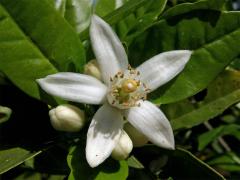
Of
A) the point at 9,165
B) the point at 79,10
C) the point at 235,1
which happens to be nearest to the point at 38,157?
the point at 9,165

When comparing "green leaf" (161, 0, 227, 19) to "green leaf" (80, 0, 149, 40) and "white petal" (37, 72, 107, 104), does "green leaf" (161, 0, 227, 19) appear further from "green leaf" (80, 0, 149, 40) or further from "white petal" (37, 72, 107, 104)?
"white petal" (37, 72, 107, 104)

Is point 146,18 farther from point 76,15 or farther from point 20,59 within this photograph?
point 20,59

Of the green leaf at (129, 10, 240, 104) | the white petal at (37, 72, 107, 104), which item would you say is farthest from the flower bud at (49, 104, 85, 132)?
the green leaf at (129, 10, 240, 104)

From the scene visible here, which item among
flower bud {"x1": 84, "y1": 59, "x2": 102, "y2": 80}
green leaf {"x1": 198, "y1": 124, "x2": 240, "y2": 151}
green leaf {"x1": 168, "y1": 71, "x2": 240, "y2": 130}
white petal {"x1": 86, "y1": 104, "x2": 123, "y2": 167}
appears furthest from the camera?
green leaf {"x1": 198, "y1": 124, "x2": 240, "y2": 151}

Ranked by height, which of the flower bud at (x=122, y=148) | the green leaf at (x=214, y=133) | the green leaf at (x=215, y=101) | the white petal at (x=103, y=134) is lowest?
the green leaf at (x=214, y=133)

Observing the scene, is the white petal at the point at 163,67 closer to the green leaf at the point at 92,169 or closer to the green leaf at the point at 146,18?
the green leaf at the point at 146,18

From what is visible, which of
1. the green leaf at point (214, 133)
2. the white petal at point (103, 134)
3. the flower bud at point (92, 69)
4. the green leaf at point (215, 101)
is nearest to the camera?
the white petal at point (103, 134)

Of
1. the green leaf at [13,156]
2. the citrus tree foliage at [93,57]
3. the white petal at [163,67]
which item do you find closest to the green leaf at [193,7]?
the citrus tree foliage at [93,57]
